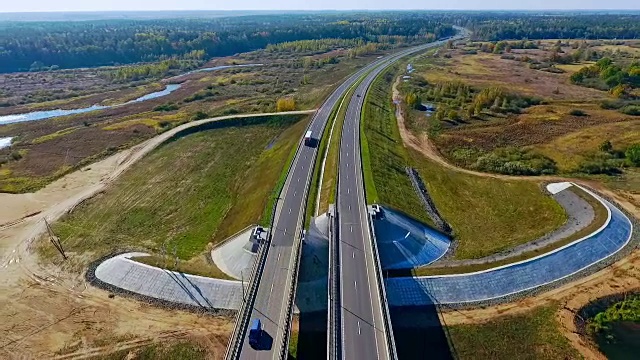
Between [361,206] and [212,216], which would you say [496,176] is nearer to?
[361,206]

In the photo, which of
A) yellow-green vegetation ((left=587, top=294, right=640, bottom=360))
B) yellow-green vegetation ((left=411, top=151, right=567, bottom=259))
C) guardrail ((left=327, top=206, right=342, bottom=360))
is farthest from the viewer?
yellow-green vegetation ((left=411, top=151, right=567, bottom=259))

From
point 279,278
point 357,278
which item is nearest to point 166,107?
point 279,278

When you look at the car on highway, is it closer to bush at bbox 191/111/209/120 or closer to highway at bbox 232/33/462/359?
highway at bbox 232/33/462/359

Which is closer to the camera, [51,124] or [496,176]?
[496,176]

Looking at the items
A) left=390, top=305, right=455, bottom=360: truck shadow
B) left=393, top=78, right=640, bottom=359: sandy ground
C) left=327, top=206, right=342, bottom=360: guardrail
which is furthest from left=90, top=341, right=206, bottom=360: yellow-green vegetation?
left=393, top=78, right=640, bottom=359: sandy ground

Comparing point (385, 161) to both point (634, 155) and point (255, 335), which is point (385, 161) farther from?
point (255, 335)

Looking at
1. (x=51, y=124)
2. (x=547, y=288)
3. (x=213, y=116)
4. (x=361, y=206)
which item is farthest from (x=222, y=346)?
(x=51, y=124)
